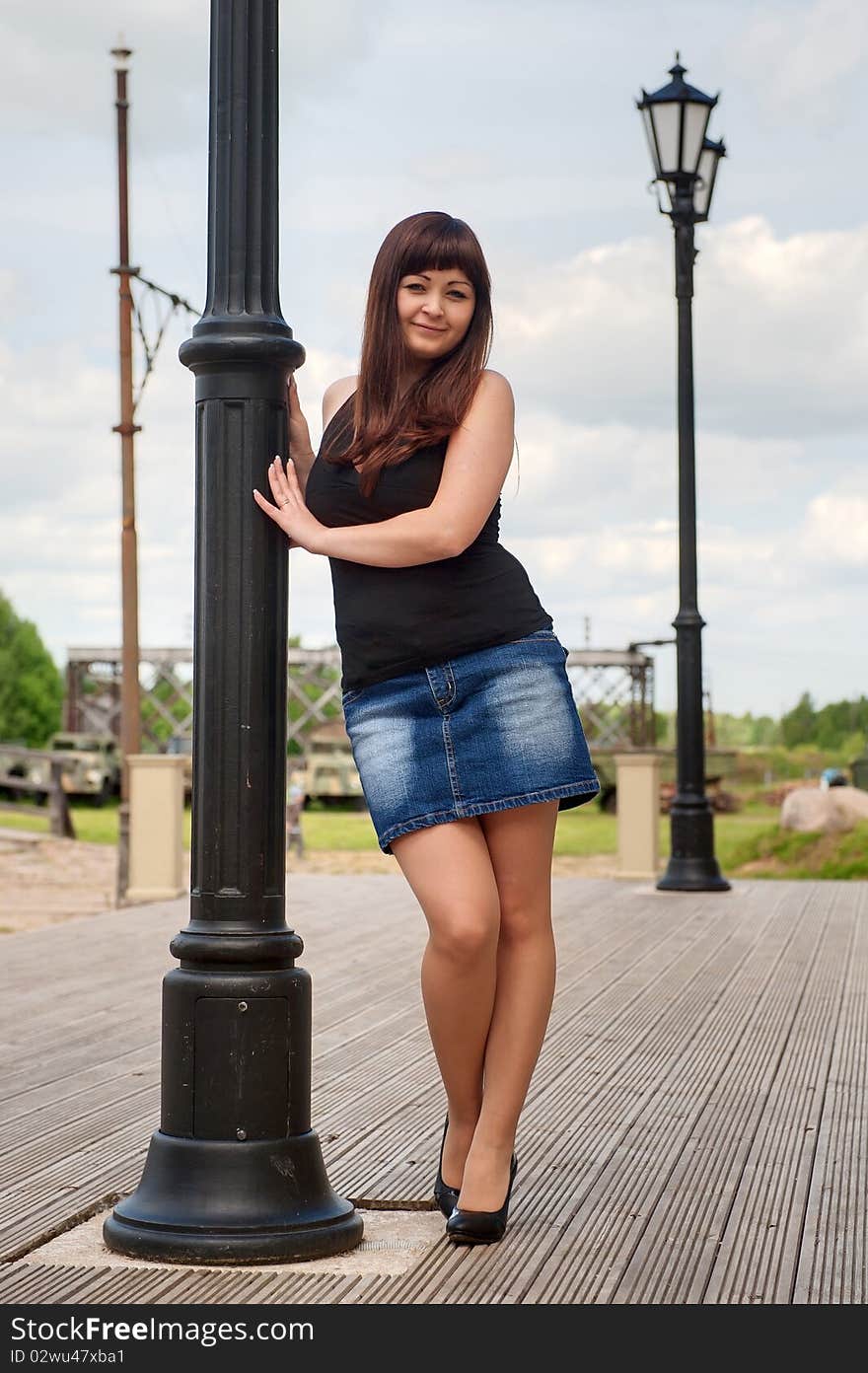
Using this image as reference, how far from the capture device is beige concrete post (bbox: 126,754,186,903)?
11.2 m

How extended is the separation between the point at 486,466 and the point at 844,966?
14.9 feet

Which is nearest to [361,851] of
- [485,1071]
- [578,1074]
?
[578,1074]

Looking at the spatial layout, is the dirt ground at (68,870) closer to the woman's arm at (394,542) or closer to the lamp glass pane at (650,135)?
the lamp glass pane at (650,135)

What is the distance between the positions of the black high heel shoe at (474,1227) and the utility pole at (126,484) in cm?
1310

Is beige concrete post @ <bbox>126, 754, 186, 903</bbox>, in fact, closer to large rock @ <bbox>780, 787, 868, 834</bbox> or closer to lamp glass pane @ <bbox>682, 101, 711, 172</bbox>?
lamp glass pane @ <bbox>682, 101, 711, 172</bbox>

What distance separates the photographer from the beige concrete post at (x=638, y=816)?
1175 cm

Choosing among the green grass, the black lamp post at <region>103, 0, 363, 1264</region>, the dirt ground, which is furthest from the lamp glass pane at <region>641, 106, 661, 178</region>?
the black lamp post at <region>103, 0, 363, 1264</region>

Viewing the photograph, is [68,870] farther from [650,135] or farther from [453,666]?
[453,666]

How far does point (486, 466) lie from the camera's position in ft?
9.46

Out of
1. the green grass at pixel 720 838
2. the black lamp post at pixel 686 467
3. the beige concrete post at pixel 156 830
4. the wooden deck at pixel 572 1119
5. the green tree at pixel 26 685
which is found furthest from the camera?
the green tree at pixel 26 685

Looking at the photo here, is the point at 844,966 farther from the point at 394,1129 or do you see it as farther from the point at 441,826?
the point at 441,826

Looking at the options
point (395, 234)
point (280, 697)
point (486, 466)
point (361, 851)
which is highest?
point (395, 234)

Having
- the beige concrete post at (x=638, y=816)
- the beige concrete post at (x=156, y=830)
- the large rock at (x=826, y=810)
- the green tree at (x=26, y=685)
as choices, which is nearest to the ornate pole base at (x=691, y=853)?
the beige concrete post at (x=638, y=816)

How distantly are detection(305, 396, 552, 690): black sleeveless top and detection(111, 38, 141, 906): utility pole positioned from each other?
1310cm
